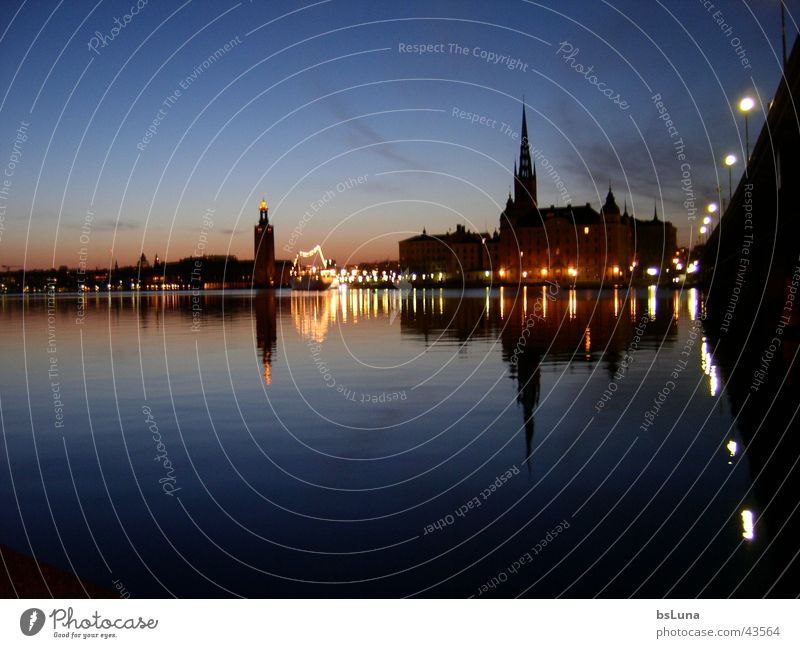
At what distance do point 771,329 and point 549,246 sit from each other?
10335cm

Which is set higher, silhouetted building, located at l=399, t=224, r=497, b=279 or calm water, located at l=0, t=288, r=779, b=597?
silhouetted building, located at l=399, t=224, r=497, b=279

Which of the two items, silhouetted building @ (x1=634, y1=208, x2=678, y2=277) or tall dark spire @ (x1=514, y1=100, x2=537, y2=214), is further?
silhouetted building @ (x1=634, y1=208, x2=678, y2=277)

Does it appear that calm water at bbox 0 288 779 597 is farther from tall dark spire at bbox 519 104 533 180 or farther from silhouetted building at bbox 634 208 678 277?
silhouetted building at bbox 634 208 678 277

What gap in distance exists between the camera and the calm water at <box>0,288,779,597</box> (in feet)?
20.8

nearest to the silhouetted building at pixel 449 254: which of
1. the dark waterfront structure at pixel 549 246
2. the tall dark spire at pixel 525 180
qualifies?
the dark waterfront structure at pixel 549 246

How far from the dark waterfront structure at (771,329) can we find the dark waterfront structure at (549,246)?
97.9 metres

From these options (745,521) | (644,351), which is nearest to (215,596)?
(745,521)

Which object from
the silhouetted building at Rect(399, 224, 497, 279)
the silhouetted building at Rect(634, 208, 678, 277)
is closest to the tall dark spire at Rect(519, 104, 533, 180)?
the silhouetted building at Rect(399, 224, 497, 279)

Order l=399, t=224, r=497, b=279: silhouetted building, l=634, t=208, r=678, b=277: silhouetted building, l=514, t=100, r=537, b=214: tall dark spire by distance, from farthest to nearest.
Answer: l=399, t=224, r=497, b=279: silhouetted building
l=634, t=208, r=678, b=277: silhouetted building
l=514, t=100, r=537, b=214: tall dark spire

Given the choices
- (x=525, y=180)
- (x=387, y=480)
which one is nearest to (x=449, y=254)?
(x=525, y=180)

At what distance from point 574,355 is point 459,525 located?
570 inches

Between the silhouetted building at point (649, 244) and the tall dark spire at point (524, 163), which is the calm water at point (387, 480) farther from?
the silhouetted building at point (649, 244)

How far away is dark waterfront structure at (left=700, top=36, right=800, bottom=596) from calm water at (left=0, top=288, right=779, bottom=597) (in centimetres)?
27

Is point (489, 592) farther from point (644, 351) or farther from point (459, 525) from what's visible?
point (644, 351)
